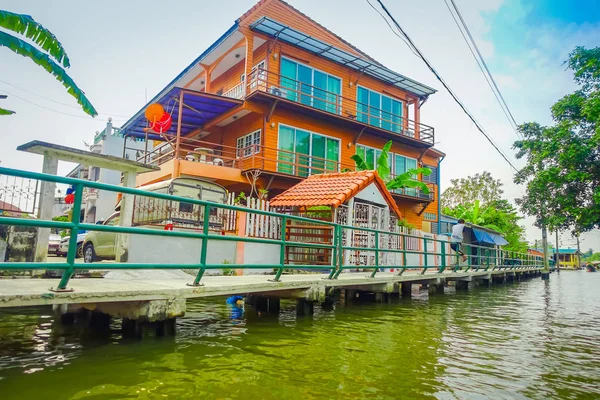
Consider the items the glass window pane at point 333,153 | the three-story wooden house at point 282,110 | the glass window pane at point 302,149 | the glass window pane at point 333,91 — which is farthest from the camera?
the glass window pane at point 333,91

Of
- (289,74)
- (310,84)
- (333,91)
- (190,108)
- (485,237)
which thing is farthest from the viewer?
(485,237)

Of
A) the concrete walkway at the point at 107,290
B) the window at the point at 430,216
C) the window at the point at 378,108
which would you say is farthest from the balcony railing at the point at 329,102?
the concrete walkway at the point at 107,290

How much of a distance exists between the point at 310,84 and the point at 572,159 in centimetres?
1550

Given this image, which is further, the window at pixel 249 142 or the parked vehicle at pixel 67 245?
the window at pixel 249 142

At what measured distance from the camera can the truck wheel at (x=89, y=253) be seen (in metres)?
11.7

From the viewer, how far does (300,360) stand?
183 inches

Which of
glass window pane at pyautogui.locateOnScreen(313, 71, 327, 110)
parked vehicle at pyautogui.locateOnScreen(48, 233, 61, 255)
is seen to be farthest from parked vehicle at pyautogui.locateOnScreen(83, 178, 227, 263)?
glass window pane at pyautogui.locateOnScreen(313, 71, 327, 110)

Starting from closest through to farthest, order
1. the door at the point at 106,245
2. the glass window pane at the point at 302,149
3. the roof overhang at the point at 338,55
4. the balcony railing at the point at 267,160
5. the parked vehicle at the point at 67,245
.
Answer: the door at the point at 106,245 < the parked vehicle at the point at 67,245 < the balcony railing at the point at 267,160 < the roof overhang at the point at 338,55 < the glass window pane at the point at 302,149

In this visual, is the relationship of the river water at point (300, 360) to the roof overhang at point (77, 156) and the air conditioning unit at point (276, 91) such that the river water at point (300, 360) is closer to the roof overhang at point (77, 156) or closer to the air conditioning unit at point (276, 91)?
the roof overhang at point (77, 156)

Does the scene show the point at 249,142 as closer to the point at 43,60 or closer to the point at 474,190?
the point at 43,60

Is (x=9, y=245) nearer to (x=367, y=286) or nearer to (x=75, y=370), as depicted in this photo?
(x=75, y=370)

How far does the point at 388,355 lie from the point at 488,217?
30767 mm

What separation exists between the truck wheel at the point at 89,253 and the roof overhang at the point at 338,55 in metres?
11.1

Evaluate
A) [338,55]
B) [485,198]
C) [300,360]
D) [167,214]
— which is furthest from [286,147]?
[485,198]
